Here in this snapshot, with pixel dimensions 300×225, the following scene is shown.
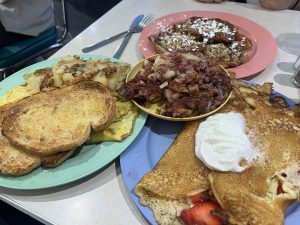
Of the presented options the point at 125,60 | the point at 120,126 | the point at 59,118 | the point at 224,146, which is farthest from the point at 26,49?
the point at 224,146

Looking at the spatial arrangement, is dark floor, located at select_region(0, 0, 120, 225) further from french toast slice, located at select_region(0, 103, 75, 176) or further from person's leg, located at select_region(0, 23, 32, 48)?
french toast slice, located at select_region(0, 103, 75, 176)

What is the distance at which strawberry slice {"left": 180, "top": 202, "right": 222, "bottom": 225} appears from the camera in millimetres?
922

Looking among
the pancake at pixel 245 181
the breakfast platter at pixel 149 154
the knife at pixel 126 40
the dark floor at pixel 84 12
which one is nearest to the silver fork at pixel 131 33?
the knife at pixel 126 40

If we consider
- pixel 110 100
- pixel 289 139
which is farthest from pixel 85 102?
pixel 289 139

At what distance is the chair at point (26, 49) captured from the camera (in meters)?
2.07

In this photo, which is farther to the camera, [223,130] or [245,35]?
[245,35]

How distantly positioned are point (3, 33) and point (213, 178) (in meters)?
1.72

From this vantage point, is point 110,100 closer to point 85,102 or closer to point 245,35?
point 85,102

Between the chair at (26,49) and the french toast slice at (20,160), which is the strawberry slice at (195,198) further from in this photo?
the chair at (26,49)

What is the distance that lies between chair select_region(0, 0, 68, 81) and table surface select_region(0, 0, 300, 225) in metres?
0.47

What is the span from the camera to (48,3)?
2248mm

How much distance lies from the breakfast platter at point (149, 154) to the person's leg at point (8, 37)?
133 centimetres

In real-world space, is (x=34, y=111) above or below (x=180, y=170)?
above

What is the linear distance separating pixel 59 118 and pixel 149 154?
34 cm
